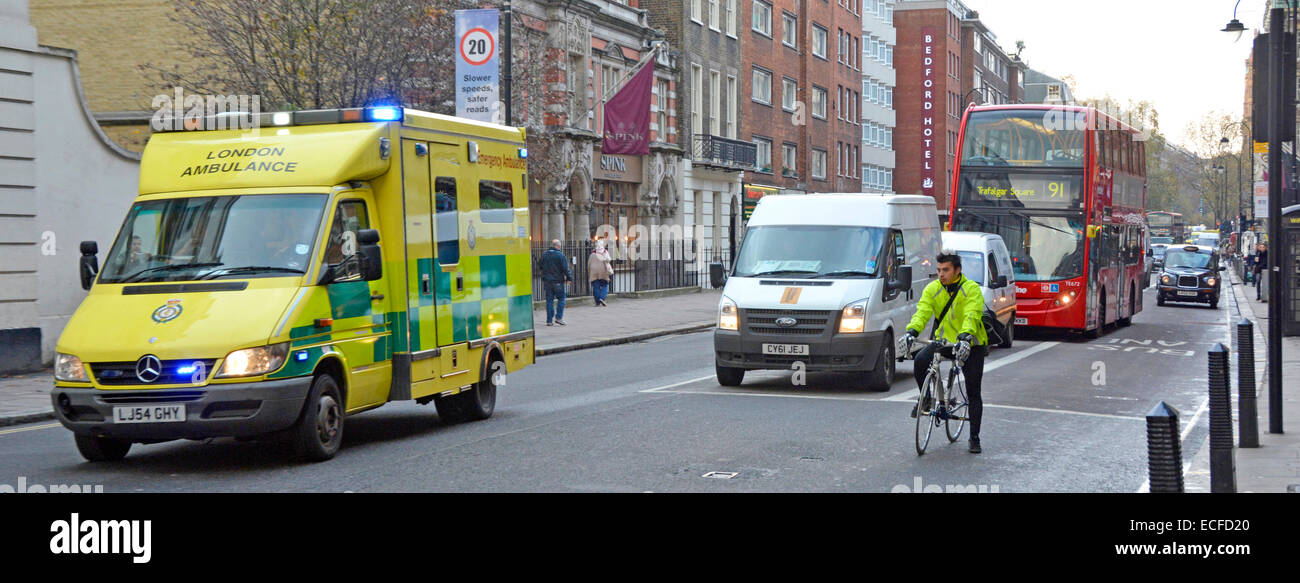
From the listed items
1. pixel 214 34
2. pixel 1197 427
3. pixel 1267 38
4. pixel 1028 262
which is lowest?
pixel 1197 427

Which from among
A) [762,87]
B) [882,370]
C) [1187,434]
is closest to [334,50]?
[882,370]

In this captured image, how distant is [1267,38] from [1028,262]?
13776 mm

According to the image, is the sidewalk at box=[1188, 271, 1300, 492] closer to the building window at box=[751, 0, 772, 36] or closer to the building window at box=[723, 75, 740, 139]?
the building window at box=[723, 75, 740, 139]

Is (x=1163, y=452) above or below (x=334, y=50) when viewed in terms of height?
below

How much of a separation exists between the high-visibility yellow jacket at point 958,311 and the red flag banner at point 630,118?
23.1 meters

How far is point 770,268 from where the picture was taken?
50.4 ft

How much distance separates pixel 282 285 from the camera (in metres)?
9.46

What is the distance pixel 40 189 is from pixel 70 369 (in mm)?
9624

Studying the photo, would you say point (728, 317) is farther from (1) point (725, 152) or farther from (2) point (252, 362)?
(1) point (725, 152)

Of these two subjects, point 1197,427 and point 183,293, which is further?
point 1197,427

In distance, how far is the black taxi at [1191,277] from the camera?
41.0 metres
